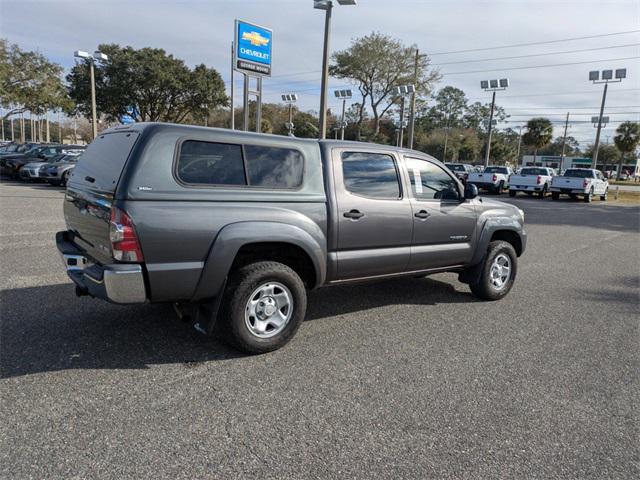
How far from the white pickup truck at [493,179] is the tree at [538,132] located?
3575 cm

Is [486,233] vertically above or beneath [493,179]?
beneath

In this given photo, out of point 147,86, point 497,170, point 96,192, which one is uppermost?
point 147,86

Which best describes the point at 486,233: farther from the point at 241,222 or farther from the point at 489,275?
the point at 241,222

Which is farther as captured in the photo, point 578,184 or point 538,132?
point 538,132

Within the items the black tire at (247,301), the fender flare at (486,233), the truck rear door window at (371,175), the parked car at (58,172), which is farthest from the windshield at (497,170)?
the black tire at (247,301)

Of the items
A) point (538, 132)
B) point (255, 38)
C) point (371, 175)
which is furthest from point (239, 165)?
point (538, 132)

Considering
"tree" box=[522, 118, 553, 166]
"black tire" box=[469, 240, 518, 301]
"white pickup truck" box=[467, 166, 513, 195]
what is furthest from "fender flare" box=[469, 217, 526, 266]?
"tree" box=[522, 118, 553, 166]

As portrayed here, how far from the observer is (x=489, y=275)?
571cm

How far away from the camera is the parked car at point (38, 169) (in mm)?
18812

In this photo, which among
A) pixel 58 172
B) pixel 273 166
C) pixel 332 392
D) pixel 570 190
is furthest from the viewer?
pixel 570 190

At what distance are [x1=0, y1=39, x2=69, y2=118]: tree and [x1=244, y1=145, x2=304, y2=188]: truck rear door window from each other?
34.9 metres

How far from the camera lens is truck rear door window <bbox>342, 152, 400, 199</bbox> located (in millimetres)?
4484

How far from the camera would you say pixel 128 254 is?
10.7 ft

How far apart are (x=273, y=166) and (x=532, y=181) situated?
2448 centimetres
